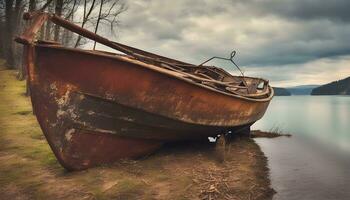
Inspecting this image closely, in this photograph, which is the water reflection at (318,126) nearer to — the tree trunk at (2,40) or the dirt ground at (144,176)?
the dirt ground at (144,176)

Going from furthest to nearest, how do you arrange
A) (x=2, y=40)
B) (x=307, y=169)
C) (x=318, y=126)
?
(x=2, y=40) → (x=318, y=126) → (x=307, y=169)

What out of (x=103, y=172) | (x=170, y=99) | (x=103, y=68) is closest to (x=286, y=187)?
(x=170, y=99)

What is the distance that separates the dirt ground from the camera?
20.7 feet

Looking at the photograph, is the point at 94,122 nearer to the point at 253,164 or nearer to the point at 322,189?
the point at 253,164

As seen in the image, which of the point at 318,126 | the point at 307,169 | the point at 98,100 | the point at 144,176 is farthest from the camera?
the point at 318,126

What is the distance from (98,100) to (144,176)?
5.71 ft

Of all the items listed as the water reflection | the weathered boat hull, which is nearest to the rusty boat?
the weathered boat hull

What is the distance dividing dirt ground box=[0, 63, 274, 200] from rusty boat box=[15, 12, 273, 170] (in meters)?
0.49

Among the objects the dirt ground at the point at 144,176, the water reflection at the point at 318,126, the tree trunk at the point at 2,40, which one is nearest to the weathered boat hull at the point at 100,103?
the dirt ground at the point at 144,176

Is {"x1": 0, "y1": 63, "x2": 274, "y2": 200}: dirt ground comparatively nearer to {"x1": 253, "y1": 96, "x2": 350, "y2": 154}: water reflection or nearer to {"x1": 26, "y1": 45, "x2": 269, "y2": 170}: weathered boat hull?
{"x1": 26, "y1": 45, "x2": 269, "y2": 170}: weathered boat hull

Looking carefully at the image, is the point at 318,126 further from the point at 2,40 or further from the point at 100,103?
the point at 2,40

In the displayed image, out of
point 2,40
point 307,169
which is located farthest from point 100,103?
point 2,40

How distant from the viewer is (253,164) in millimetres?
9172

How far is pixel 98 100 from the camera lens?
22.9 feet
